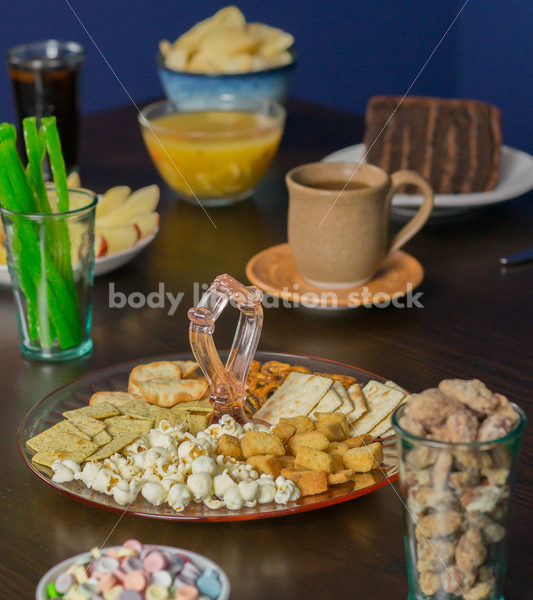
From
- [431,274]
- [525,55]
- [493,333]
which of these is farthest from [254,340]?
[525,55]

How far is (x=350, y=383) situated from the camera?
0.96 meters

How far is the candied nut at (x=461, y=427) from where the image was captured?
59 centimetres

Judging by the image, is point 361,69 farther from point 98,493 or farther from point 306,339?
point 98,493

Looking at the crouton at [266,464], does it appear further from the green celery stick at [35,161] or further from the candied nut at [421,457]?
the green celery stick at [35,161]

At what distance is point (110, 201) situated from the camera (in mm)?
1373

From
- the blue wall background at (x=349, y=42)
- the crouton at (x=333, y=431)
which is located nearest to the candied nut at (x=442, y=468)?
the crouton at (x=333, y=431)

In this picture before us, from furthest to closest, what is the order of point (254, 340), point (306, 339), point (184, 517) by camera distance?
point (306, 339)
point (254, 340)
point (184, 517)

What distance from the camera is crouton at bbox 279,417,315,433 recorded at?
87 centimetres

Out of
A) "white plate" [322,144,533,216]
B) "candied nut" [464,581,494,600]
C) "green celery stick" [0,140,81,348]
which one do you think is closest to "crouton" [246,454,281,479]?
"candied nut" [464,581,494,600]

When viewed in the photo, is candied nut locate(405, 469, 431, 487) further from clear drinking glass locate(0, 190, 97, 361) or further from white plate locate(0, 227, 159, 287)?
white plate locate(0, 227, 159, 287)

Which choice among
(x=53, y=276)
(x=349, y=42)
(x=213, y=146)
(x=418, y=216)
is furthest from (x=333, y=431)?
(x=349, y=42)

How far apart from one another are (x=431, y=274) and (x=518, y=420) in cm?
73

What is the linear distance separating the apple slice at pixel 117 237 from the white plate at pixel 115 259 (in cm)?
1

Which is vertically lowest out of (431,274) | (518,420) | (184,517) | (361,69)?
(361,69)
